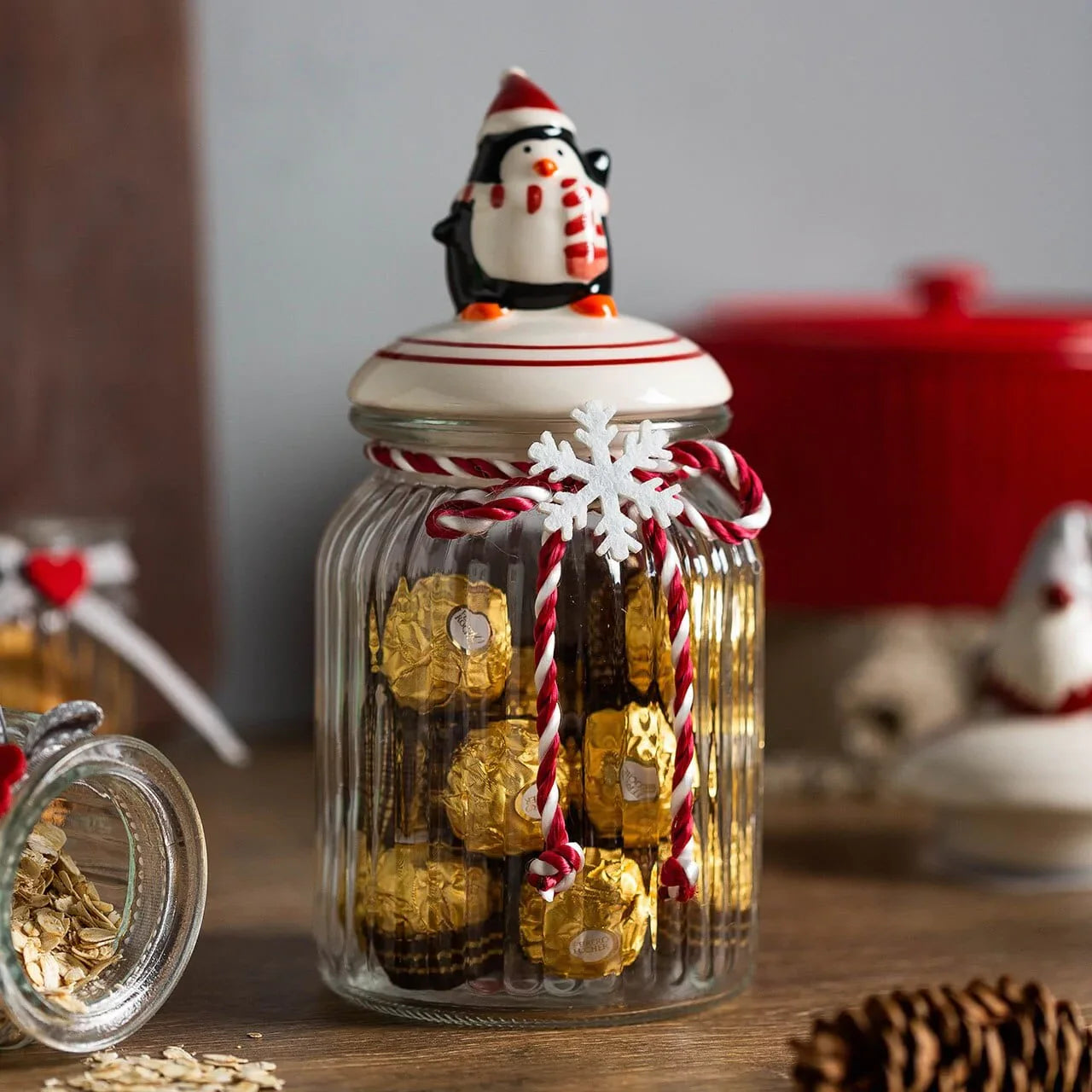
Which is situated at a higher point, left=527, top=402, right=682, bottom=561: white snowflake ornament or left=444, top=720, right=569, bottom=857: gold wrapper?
left=527, top=402, right=682, bottom=561: white snowflake ornament

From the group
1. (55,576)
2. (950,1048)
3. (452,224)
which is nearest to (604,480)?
(452,224)

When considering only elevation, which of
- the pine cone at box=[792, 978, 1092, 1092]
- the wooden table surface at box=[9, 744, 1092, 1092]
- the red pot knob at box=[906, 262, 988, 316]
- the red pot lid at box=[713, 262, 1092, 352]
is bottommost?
the wooden table surface at box=[9, 744, 1092, 1092]

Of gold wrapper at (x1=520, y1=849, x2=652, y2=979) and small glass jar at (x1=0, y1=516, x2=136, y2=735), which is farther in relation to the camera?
small glass jar at (x1=0, y1=516, x2=136, y2=735)

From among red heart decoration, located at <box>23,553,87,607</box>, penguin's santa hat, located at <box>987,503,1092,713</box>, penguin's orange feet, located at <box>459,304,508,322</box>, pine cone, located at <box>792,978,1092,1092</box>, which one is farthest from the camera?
red heart decoration, located at <box>23,553,87,607</box>

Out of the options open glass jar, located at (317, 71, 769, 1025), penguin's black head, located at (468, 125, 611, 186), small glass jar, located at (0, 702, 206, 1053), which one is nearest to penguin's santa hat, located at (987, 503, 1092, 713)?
open glass jar, located at (317, 71, 769, 1025)

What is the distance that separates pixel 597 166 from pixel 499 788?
276mm

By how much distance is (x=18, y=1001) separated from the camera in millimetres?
584

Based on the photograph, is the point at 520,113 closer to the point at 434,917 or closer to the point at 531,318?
the point at 531,318

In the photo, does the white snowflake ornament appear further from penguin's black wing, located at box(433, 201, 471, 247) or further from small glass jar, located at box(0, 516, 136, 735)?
small glass jar, located at box(0, 516, 136, 735)

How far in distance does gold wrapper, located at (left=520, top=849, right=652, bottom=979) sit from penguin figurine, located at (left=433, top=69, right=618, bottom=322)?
0.23 metres

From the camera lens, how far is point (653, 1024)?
69cm

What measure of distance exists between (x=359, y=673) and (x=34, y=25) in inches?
23.7

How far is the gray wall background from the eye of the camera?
1158 millimetres

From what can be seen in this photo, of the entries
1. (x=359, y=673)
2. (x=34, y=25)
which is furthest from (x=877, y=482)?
(x=34, y=25)
